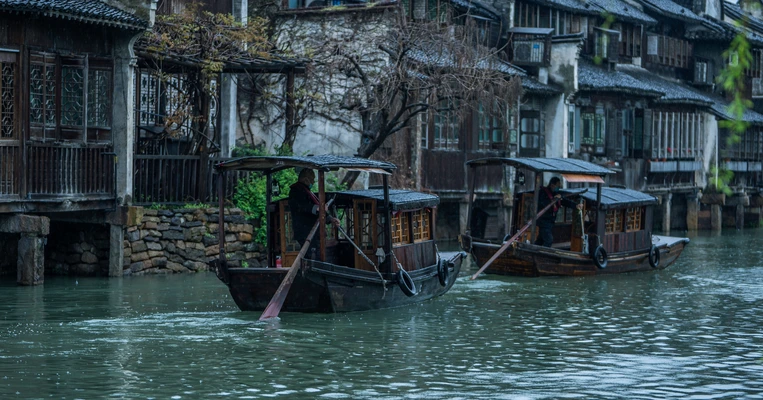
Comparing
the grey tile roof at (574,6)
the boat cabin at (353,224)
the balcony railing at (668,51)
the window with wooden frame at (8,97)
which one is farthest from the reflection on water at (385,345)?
the balcony railing at (668,51)

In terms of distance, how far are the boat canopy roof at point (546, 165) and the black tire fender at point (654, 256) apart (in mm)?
2579

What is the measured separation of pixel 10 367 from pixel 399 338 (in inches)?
194

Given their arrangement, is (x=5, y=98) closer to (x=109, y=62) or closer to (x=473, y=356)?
(x=109, y=62)

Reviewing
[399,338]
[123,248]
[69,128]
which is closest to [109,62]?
[69,128]

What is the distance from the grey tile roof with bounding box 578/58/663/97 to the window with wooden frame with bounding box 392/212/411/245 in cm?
1966

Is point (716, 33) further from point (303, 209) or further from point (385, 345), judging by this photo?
point (385, 345)

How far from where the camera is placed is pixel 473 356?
14.5 metres

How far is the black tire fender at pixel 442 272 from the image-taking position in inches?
800

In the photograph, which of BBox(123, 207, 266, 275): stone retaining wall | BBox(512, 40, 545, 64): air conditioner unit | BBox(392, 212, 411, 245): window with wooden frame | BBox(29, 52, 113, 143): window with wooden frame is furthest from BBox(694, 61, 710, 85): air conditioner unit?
BBox(392, 212, 411, 245): window with wooden frame

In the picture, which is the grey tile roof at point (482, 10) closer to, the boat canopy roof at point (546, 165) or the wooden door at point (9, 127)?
the boat canopy roof at point (546, 165)

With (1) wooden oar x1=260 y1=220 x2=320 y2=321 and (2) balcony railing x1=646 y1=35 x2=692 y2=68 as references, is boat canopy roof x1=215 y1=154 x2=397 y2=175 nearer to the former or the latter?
(1) wooden oar x1=260 y1=220 x2=320 y2=321

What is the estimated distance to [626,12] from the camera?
142ft

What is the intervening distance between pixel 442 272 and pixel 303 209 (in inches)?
146

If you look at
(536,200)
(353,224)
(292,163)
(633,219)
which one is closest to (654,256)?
(633,219)
